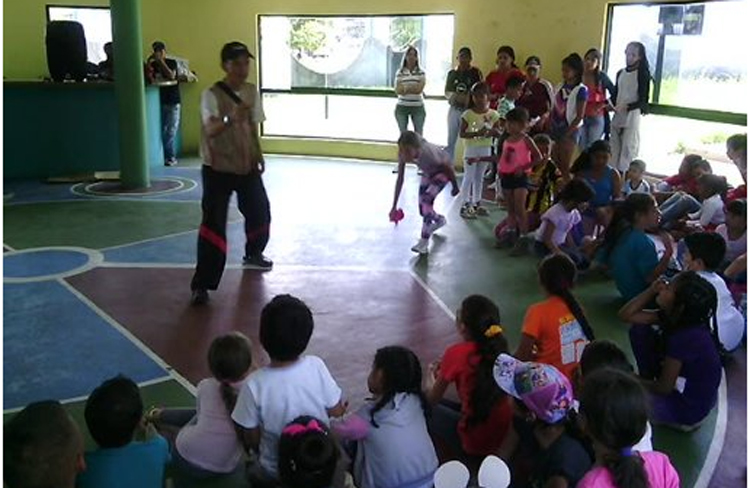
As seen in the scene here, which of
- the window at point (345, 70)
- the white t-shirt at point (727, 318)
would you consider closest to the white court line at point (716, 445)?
the white t-shirt at point (727, 318)

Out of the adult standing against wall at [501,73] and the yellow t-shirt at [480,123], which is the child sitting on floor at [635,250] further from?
the adult standing against wall at [501,73]

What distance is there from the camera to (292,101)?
1218 centimetres

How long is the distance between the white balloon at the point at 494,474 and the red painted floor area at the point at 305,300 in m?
1.34

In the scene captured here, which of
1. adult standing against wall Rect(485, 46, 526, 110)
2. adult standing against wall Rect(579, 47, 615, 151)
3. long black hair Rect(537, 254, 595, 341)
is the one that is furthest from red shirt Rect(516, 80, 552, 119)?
long black hair Rect(537, 254, 595, 341)

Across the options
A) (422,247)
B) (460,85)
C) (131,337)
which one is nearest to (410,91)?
(460,85)

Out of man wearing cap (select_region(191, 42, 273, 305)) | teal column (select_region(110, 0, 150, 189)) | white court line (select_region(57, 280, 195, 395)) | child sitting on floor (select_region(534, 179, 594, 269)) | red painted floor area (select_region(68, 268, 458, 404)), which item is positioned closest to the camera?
white court line (select_region(57, 280, 195, 395))

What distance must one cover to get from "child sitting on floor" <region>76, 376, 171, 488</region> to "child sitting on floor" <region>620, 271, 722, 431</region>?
84.7 inches

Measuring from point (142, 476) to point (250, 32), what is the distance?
10171 mm

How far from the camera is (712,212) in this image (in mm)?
5637

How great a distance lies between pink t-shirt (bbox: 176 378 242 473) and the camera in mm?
2969

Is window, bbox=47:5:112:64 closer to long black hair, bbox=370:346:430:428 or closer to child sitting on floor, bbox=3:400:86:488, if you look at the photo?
long black hair, bbox=370:346:430:428

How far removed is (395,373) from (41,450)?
116 cm

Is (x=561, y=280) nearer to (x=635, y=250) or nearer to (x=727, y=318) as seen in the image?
(x=727, y=318)

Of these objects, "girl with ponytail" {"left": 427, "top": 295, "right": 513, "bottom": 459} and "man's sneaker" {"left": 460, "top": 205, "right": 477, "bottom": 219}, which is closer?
"girl with ponytail" {"left": 427, "top": 295, "right": 513, "bottom": 459}
